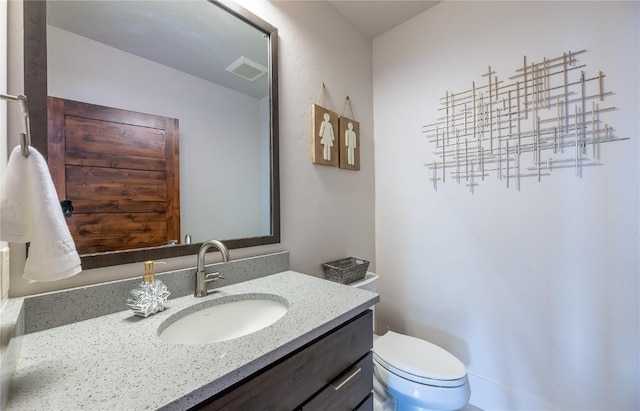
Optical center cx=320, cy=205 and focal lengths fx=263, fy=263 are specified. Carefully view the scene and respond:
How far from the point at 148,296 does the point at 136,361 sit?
0.27 m

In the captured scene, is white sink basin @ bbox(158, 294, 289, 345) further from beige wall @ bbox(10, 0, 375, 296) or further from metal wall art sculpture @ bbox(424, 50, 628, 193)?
metal wall art sculpture @ bbox(424, 50, 628, 193)

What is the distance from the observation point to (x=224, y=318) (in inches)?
37.7

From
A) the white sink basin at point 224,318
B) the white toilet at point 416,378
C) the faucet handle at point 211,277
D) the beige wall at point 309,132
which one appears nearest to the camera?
the white sink basin at point 224,318

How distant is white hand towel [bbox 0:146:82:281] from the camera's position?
0.49 meters

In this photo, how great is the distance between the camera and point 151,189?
0.99 metres

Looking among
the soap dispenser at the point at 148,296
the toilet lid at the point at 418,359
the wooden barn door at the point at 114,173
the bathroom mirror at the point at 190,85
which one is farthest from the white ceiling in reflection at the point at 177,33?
the toilet lid at the point at 418,359

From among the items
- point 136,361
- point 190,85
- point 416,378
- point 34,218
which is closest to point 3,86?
point 34,218

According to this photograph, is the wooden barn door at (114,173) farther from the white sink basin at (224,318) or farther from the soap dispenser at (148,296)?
the white sink basin at (224,318)

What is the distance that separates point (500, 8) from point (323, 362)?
195cm

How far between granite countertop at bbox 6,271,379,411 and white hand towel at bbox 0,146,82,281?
0.64 ft

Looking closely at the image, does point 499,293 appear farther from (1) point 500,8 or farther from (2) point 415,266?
(1) point 500,8

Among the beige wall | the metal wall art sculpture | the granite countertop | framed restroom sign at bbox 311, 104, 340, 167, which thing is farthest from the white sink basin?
the metal wall art sculpture

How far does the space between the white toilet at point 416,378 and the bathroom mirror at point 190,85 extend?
834 mm

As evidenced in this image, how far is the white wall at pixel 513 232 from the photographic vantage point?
1155mm
